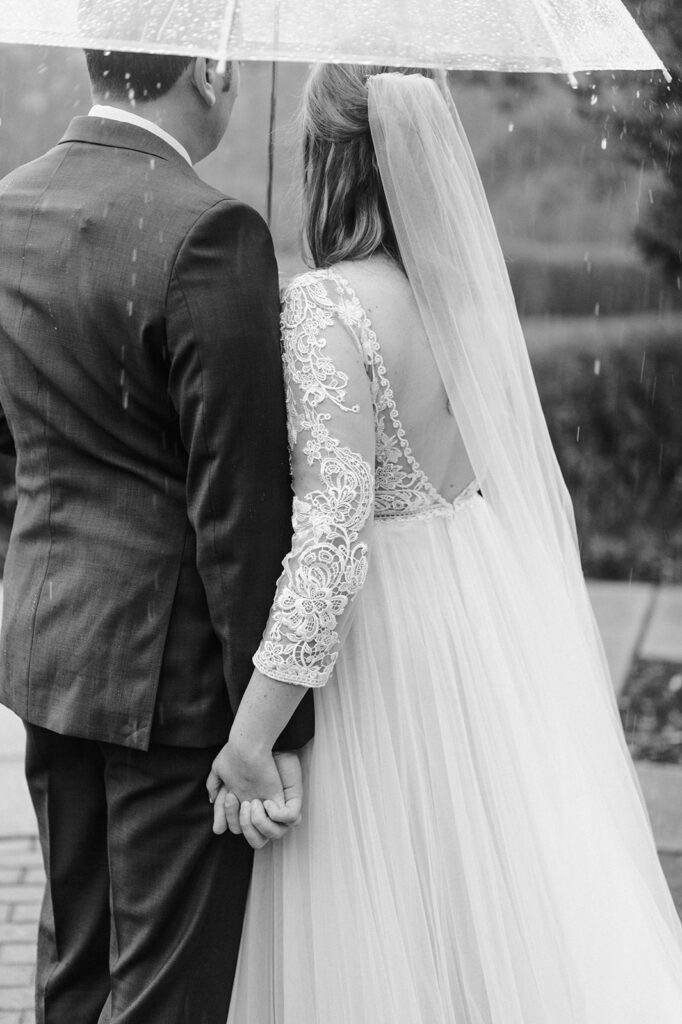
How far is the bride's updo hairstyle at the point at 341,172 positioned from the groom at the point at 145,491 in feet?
0.56

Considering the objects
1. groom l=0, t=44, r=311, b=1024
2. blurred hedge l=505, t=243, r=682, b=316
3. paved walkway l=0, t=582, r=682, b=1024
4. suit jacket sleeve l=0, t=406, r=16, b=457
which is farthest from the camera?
blurred hedge l=505, t=243, r=682, b=316

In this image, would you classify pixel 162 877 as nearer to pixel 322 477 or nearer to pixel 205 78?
pixel 322 477

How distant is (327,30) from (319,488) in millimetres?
732

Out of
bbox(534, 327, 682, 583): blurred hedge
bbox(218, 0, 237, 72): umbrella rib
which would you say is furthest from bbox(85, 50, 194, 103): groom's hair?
bbox(534, 327, 682, 583): blurred hedge

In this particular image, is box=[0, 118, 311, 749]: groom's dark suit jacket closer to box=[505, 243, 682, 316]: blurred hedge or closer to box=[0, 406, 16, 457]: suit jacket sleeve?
box=[0, 406, 16, 457]: suit jacket sleeve

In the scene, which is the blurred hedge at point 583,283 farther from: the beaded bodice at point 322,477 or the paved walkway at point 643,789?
the beaded bodice at point 322,477

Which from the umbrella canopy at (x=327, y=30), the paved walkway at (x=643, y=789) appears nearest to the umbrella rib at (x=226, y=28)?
the umbrella canopy at (x=327, y=30)

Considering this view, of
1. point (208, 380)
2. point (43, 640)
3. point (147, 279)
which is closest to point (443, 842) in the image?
point (43, 640)

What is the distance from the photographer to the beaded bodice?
2.01 meters

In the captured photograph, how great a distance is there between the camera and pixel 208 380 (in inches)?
75.3

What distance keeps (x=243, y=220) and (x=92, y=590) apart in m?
0.67

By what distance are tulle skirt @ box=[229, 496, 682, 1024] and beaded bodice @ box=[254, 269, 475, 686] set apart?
227 mm

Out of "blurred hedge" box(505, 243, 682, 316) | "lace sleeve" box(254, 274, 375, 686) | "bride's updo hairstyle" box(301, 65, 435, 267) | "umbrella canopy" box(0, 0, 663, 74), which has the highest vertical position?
"umbrella canopy" box(0, 0, 663, 74)

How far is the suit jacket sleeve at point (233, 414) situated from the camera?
1904 millimetres
